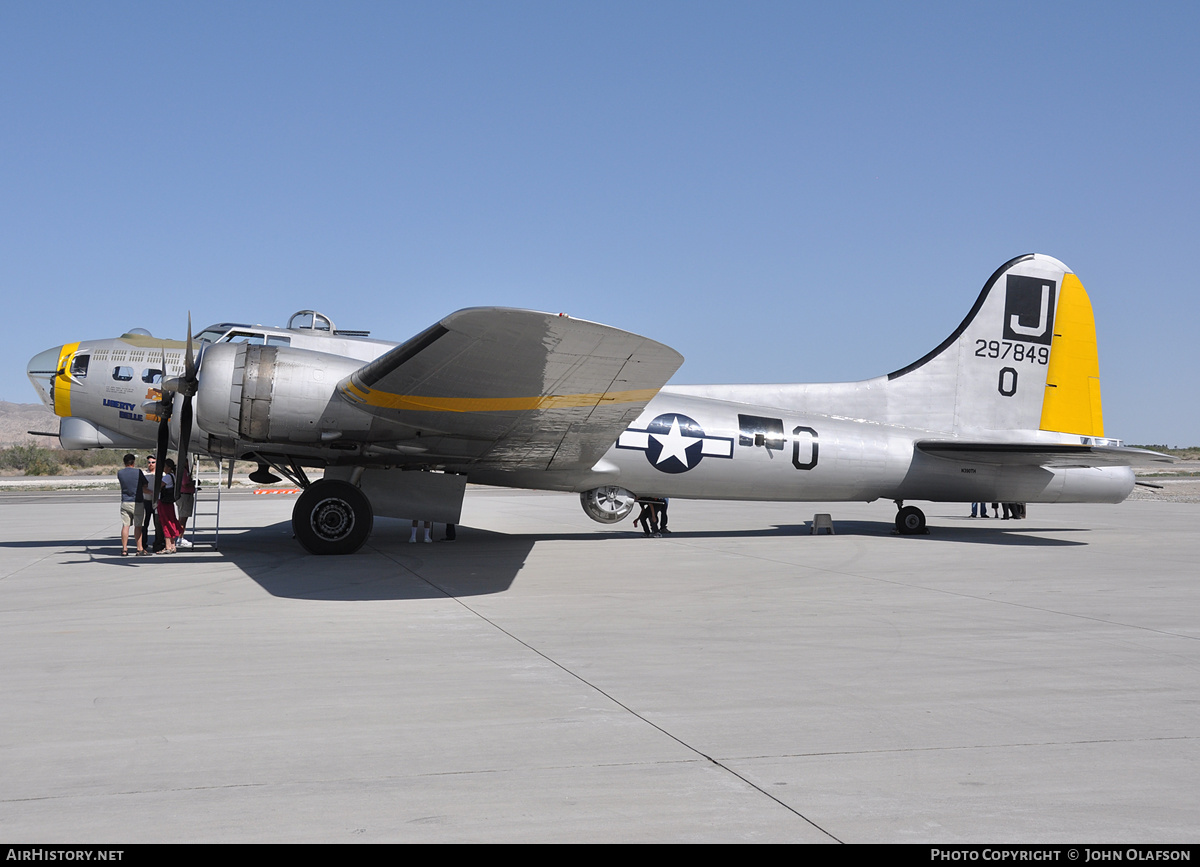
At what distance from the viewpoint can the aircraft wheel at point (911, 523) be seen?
16.9 metres

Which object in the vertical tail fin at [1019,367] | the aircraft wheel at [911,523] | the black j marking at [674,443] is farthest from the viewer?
the aircraft wheel at [911,523]

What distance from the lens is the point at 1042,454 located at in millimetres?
14875

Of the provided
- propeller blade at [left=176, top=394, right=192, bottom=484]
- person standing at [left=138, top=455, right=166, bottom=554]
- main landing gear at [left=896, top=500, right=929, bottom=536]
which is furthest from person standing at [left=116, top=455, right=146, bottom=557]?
main landing gear at [left=896, top=500, right=929, bottom=536]

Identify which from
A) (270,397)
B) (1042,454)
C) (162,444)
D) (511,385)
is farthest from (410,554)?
(1042,454)

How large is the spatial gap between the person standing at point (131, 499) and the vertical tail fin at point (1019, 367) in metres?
12.9

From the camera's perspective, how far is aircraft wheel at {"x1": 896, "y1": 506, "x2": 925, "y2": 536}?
664 inches

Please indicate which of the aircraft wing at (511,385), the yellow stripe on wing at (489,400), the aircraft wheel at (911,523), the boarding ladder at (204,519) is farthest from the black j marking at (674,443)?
the boarding ladder at (204,519)

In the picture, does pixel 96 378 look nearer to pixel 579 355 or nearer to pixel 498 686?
pixel 579 355

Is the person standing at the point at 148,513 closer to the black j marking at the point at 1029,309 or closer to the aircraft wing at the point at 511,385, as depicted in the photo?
the aircraft wing at the point at 511,385

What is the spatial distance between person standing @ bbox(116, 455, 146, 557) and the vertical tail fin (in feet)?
42.2

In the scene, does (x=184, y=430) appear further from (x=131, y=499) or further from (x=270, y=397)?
(x=131, y=499)

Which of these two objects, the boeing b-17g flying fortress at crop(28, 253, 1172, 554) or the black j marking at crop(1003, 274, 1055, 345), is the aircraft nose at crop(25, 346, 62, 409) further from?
the black j marking at crop(1003, 274, 1055, 345)

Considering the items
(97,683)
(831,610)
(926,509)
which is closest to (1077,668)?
(831,610)
